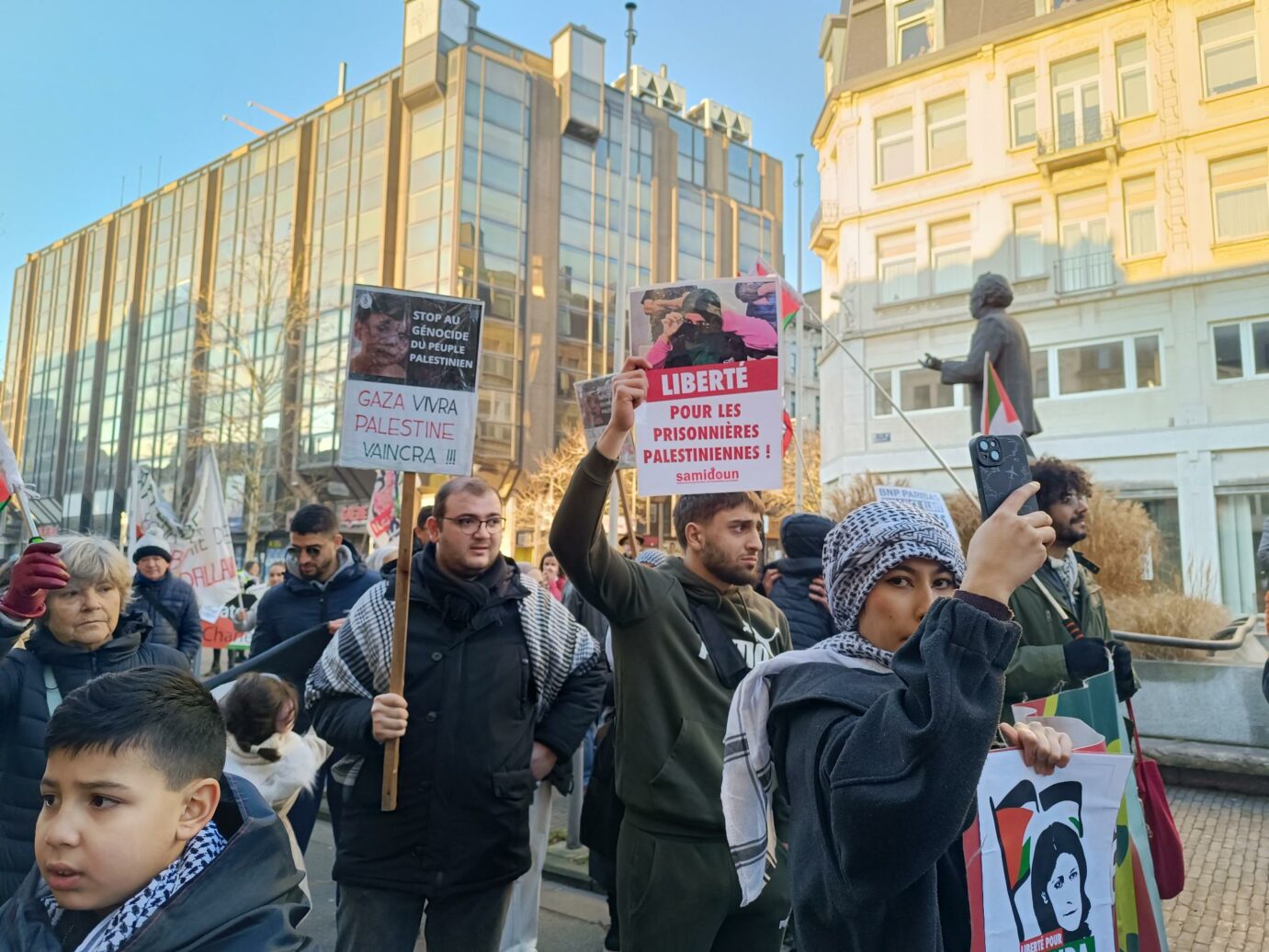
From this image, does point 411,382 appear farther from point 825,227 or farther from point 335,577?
point 825,227

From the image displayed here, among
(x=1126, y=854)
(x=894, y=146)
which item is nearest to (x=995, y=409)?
(x=1126, y=854)

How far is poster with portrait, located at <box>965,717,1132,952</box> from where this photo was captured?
1.73m

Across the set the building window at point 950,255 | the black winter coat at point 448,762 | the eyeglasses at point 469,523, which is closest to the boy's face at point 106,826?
the black winter coat at point 448,762

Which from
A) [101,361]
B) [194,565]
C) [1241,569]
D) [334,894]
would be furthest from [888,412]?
[101,361]

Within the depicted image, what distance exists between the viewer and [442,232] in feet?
126

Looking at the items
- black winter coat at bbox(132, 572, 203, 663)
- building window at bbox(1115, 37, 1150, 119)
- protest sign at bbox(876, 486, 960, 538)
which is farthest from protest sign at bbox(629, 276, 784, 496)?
building window at bbox(1115, 37, 1150, 119)

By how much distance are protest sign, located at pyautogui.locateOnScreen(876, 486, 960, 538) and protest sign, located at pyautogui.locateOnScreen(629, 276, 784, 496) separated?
1282 millimetres

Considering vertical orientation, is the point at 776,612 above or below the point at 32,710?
above

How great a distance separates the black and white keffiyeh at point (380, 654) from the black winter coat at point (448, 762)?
52 millimetres

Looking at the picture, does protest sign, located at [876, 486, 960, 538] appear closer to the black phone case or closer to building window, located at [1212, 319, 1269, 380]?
the black phone case

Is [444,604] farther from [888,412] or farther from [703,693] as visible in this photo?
[888,412]

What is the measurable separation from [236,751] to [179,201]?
5857 centimetres

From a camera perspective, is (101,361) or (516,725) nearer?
(516,725)

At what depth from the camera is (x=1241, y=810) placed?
6.06m
